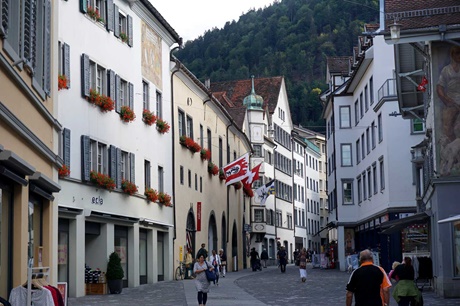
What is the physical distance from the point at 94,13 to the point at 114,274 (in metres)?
8.82

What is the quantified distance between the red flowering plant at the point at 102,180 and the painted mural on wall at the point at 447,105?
1100cm

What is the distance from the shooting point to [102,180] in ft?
96.6

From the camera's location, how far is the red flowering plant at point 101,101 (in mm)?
29114

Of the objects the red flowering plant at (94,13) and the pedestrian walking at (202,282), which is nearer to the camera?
the pedestrian walking at (202,282)

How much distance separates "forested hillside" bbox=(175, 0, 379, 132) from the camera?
136875 millimetres

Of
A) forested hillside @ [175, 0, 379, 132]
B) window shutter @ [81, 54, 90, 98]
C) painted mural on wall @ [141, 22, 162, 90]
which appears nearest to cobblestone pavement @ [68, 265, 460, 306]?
window shutter @ [81, 54, 90, 98]

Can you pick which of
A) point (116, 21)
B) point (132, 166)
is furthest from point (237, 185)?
point (116, 21)

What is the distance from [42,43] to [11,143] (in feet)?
10.6

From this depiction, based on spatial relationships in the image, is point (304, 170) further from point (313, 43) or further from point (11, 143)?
point (11, 143)

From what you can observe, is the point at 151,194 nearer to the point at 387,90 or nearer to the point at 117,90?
the point at 117,90

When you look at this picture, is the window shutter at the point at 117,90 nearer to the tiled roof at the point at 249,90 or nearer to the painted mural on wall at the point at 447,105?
the painted mural on wall at the point at 447,105

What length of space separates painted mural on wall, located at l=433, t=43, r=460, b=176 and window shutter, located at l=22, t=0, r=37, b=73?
15.0m

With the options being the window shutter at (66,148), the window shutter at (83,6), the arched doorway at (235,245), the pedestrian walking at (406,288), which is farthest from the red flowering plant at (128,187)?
the arched doorway at (235,245)

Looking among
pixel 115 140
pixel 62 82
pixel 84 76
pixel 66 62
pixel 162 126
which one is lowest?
pixel 115 140
